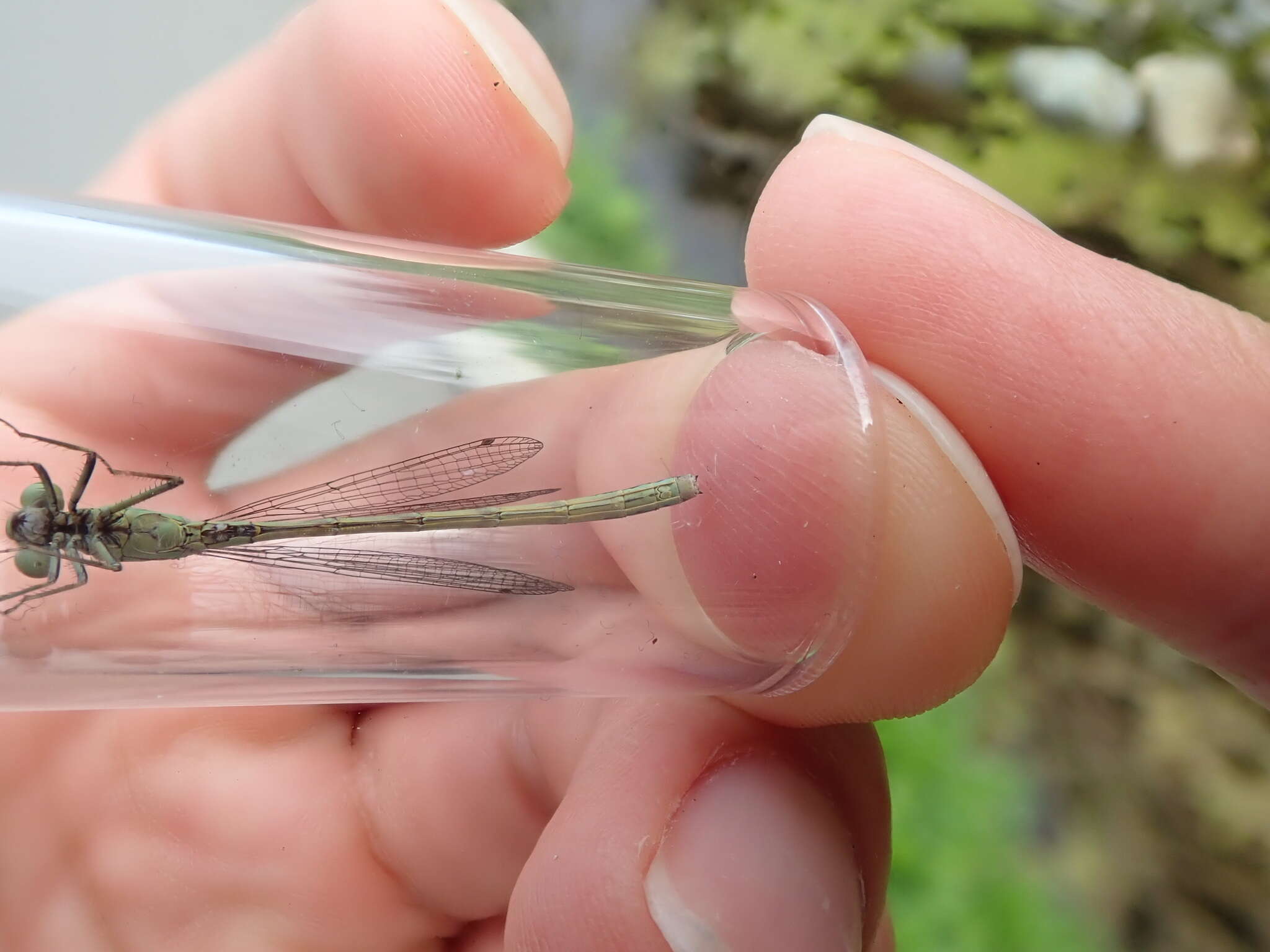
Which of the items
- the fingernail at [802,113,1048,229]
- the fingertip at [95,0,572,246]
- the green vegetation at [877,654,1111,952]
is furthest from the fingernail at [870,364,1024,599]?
the green vegetation at [877,654,1111,952]

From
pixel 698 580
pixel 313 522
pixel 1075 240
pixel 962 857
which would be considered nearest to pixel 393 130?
pixel 313 522

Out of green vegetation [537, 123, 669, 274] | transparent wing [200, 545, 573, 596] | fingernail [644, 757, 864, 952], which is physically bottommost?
green vegetation [537, 123, 669, 274]

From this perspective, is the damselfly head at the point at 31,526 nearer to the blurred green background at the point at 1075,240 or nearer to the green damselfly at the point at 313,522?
the green damselfly at the point at 313,522

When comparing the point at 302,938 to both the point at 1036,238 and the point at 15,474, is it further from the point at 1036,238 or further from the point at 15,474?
Result: the point at 1036,238

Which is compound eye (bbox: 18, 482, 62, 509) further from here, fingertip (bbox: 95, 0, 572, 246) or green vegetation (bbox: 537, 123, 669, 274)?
green vegetation (bbox: 537, 123, 669, 274)

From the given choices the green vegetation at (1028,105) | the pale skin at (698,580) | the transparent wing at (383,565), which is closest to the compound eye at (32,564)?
the pale skin at (698,580)
